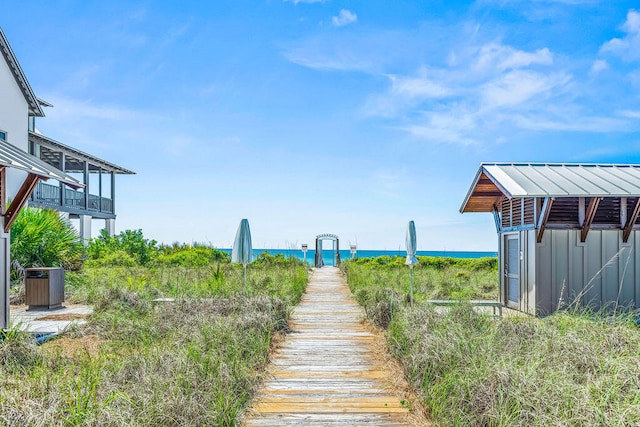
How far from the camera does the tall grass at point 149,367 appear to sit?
117 inches

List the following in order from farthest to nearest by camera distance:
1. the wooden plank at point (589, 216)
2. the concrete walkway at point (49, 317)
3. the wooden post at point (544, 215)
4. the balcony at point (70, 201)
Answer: the balcony at point (70, 201), the wooden plank at point (589, 216), the wooden post at point (544, 215), the concrete walkway at point (49, 317)

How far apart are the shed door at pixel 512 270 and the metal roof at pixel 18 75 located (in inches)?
660

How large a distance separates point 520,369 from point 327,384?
6.37ft

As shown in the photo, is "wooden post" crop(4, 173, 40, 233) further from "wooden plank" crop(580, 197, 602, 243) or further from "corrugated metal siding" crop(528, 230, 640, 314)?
"wooden plank" crop(580, 197, 602, 243)

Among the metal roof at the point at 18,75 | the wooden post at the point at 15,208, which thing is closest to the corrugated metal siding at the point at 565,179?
the wooden post at the point at 15,208

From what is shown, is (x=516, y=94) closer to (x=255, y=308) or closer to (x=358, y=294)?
(x=358, y=294)

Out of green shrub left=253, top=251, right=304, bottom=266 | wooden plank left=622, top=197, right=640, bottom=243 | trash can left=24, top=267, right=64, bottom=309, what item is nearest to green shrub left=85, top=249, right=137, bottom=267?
green shrub left=253, top=251, right=304, bottom=266

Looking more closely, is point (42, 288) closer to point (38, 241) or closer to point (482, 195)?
point (38, 241)

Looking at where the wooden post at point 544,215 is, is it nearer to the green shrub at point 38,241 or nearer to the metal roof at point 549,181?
the metal roof at point 549,181

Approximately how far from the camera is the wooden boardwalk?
12.3 feet

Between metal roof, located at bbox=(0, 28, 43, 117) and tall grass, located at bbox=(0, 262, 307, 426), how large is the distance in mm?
12052

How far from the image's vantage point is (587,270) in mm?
8352

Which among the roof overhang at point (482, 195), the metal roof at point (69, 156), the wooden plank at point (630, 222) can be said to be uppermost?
the metal roof at point (69, 156)

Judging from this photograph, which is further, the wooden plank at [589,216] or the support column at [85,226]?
the support column at [85,226]
